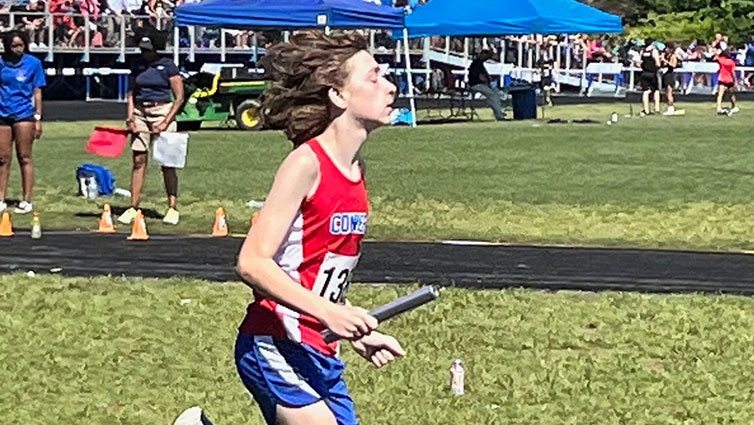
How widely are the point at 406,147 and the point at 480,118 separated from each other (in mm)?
10308

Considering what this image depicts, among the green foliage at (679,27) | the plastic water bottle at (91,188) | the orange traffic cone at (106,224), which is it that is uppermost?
the orange traffic cone at (106,224)

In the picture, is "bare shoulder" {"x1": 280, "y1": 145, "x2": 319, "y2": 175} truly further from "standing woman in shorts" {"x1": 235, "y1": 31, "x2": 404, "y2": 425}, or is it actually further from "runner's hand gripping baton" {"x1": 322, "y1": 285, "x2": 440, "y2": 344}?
"runner's hand gripping baton" {"x1": 322, "y1": 285, "x2": 440, "y2": 344}

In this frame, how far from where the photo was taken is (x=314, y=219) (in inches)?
197

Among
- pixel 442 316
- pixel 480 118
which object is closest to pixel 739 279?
pixel 442 316

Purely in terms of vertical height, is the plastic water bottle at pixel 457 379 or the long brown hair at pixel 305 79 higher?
the long brown hair at pixel 305 79

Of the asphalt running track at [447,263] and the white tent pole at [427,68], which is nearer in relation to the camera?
the asphalt running track at [447,263]

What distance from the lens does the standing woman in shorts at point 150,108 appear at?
16.4m

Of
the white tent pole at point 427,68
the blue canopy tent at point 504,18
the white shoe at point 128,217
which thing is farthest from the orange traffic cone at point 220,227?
the white tent pole at point 427,68

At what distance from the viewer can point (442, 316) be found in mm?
10773

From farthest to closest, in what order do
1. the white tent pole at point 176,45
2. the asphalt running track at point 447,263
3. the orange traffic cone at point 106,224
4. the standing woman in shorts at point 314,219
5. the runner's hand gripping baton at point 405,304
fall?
the white tent pole at point 176,45 < the orange traffic cone at point 106,224 < the asphalt running track at point 447,263 < the standing woman in shorts at point 314,219 < the runner's hand gripping baton at point 405,304

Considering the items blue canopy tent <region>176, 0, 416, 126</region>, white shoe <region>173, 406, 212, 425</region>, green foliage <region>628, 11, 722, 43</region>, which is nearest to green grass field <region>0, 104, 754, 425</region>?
white shoe <region>173, 406, 212, 425</region>

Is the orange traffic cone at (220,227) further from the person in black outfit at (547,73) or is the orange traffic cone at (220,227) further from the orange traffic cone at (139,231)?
the person in black outfit at (547,73)

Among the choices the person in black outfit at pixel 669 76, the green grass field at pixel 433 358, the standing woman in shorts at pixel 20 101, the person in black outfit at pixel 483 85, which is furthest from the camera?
the person in black outfit at pixel 669 76

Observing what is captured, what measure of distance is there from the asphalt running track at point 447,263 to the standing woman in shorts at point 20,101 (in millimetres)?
1649
